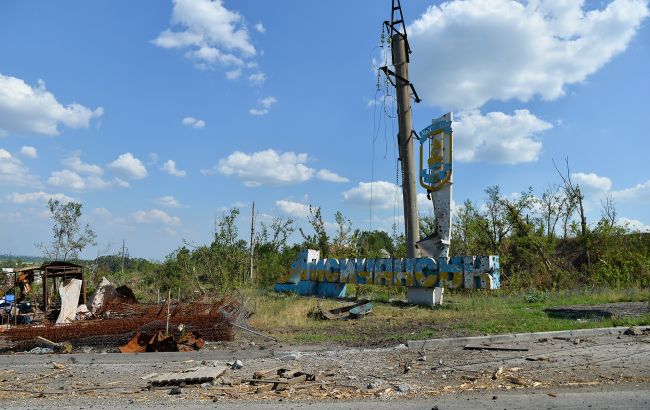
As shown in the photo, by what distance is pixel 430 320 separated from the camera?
16.1 metres

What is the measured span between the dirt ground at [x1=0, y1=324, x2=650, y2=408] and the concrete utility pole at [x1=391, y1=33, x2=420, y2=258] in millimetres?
11750

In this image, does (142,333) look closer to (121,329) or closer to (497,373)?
(121,329)

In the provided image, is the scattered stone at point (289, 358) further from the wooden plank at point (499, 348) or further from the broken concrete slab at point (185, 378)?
the wooden plank at point (499, 348)

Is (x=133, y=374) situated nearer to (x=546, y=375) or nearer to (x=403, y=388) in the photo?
(x=403, y=388)

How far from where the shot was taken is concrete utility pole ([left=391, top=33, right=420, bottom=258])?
23.3 meters

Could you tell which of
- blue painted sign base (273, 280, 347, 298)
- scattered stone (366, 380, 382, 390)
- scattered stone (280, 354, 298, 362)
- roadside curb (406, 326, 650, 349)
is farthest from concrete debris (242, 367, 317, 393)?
blue painted sign base (273, 280, 347, 298)

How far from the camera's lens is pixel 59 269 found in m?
18.5

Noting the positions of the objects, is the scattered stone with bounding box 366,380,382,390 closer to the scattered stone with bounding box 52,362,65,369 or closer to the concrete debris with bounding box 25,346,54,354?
the scattered stone with bounding box 52,362,65,369

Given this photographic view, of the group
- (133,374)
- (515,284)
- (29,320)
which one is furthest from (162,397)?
(515,284)

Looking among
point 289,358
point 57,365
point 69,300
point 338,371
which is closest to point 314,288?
point 69,300

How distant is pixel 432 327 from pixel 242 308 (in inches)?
247

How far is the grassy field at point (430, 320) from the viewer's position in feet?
42.6

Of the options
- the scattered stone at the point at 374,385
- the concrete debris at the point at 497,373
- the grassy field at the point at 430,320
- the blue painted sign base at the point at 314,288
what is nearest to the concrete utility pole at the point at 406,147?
the grassy field at the point at 430,320

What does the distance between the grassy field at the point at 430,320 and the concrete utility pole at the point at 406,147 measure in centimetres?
331
